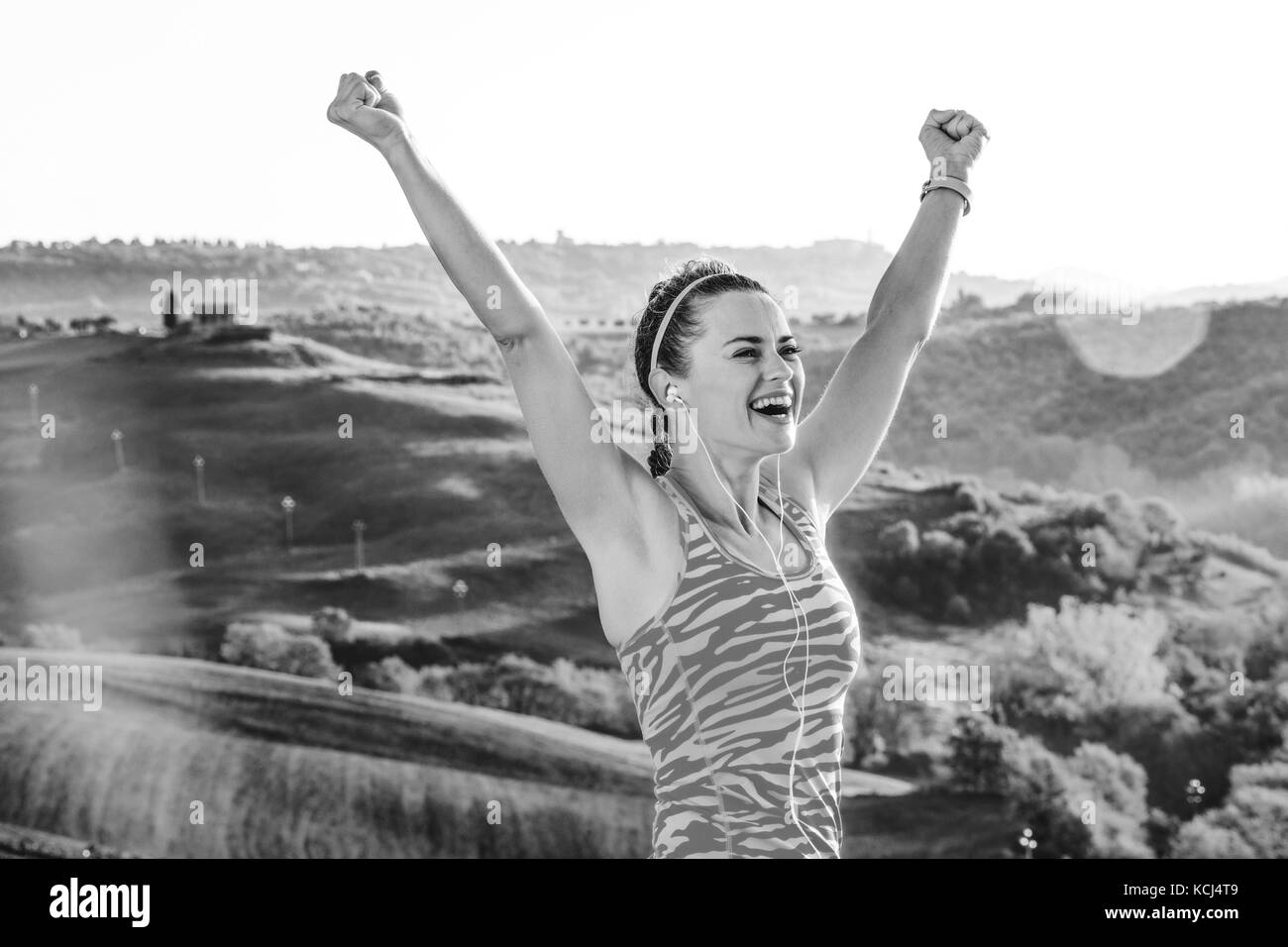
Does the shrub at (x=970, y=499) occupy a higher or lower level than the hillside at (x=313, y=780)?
higher

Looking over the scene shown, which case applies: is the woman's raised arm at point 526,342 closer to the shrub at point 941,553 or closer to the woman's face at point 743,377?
the woman's face at point 743,377

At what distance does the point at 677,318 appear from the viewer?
4.50ft

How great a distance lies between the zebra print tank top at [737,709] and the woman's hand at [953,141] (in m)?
0.62

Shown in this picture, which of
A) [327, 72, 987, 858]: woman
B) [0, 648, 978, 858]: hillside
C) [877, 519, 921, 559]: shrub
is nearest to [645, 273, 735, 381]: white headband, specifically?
[327, 72, 987, 858]: woman

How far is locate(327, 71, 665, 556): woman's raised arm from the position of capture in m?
1.19

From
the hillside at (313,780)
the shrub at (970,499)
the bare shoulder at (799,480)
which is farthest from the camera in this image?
the shrub at (970,499)

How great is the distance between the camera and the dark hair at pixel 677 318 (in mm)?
1354

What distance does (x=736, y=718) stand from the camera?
1.23 m

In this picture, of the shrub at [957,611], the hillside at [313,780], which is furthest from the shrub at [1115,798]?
the shrub at [957,611]
